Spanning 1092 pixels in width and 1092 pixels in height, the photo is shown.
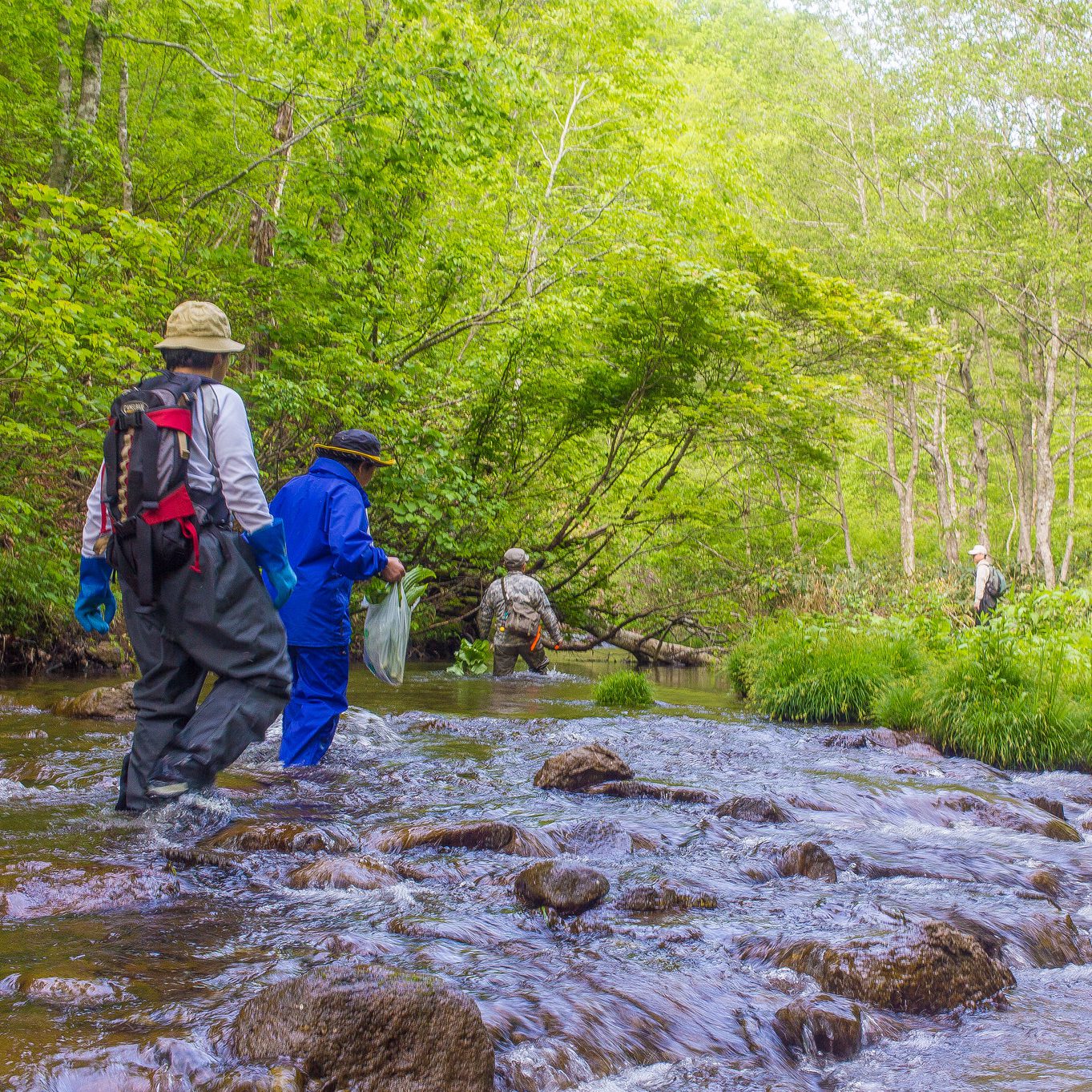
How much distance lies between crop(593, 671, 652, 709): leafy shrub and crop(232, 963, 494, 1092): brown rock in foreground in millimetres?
8547

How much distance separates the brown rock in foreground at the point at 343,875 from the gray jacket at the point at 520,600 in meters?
9.88

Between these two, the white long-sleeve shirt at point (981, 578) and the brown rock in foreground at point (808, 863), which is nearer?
the brown rock in foreground at point (808, 863)

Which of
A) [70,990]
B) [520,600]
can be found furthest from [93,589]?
[520,600]

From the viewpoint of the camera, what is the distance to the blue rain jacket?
568 centimetres

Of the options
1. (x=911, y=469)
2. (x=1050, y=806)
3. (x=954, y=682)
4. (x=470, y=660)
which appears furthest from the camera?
(x=911, y=469)

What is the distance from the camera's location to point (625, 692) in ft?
36.3

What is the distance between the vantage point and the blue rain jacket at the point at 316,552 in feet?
18.6

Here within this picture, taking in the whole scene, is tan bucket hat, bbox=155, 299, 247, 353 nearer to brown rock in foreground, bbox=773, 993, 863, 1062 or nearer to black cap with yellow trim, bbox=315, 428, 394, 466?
black cap with yellow trim, bbox=315, 428, 394, 466

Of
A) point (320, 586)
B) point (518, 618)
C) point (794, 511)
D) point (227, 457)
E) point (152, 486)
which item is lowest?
point (518, 618)

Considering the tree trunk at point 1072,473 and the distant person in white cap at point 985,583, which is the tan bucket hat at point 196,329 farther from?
the tree trunk at point 1072,473

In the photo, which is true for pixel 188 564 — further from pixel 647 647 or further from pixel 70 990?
pixel 647 647

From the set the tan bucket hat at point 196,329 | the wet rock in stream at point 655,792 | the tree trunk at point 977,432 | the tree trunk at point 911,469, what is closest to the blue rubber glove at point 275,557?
the tan bucket hat at point 196,329

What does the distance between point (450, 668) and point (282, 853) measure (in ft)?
36.5

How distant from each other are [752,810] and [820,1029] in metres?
2.51
